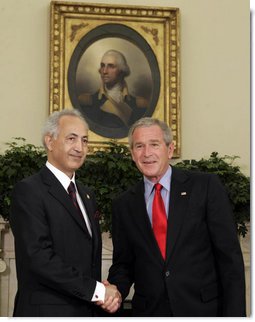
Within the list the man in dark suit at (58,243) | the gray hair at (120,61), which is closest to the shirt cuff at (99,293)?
the man in dark suit at (58,243)

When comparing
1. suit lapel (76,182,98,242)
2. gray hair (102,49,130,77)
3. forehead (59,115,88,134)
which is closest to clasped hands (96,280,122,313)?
suit lapel (76,182,98,242)

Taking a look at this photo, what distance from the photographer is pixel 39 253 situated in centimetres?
253

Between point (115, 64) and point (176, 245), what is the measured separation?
12.7 feet

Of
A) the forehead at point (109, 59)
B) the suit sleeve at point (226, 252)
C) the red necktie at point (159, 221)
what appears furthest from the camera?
the forehead at point (109, 59)

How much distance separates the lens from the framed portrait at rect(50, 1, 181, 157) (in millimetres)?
6066

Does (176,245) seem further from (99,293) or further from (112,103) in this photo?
(112,103)

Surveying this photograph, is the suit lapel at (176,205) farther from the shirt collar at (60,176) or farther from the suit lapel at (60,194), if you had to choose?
the shirt collar at (60,176)

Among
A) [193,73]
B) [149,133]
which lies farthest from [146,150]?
[193,73]

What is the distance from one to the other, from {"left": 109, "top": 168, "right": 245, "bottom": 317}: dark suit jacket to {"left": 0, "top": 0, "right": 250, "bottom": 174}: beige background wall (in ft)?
11.1

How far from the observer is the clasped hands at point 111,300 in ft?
8.74

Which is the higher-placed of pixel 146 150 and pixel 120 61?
pixel 120 61

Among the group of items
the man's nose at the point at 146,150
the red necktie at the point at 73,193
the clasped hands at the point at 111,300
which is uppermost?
the man's nose at the point at 146,150

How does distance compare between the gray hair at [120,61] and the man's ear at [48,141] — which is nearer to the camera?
the man's ear at [48,141]

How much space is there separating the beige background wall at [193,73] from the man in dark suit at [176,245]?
10.7 ft
